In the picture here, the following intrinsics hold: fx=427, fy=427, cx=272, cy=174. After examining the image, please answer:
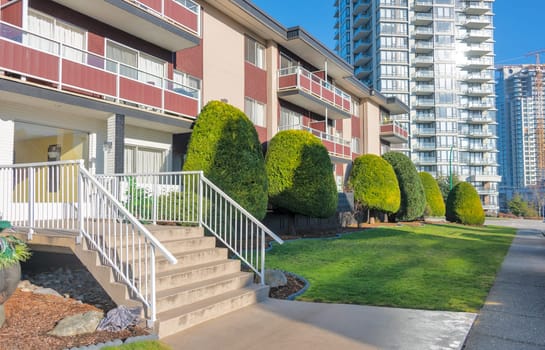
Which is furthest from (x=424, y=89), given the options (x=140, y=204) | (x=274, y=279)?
(x=274, y=279)

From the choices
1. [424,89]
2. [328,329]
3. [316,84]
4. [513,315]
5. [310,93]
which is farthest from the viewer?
[424,89]

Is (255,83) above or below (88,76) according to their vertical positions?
above

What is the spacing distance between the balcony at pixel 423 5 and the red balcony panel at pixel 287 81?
68.8 meters

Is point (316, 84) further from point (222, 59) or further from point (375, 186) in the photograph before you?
point (222, 59)

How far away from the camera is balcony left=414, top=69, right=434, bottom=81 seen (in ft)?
260

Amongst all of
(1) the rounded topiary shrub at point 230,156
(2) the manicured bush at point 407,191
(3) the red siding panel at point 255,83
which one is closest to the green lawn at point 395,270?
(1) the rounded topiary shrub at point 230,156

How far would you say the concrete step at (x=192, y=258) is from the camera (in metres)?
6.24

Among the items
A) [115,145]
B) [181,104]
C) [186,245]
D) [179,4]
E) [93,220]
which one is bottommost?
[186,245]

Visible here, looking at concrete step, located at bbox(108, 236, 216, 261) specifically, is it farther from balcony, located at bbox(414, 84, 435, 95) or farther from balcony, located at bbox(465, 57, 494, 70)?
balcony, located at bbox(465, 57, 494, 70)

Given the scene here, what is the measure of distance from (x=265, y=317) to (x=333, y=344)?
136 cm

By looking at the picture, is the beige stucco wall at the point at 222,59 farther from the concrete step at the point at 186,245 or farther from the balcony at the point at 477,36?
the balcony at the point at 477,36

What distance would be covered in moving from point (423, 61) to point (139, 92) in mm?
75974

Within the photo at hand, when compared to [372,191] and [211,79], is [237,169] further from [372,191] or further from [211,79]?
[372,191]

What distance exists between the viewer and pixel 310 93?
74.5ft
